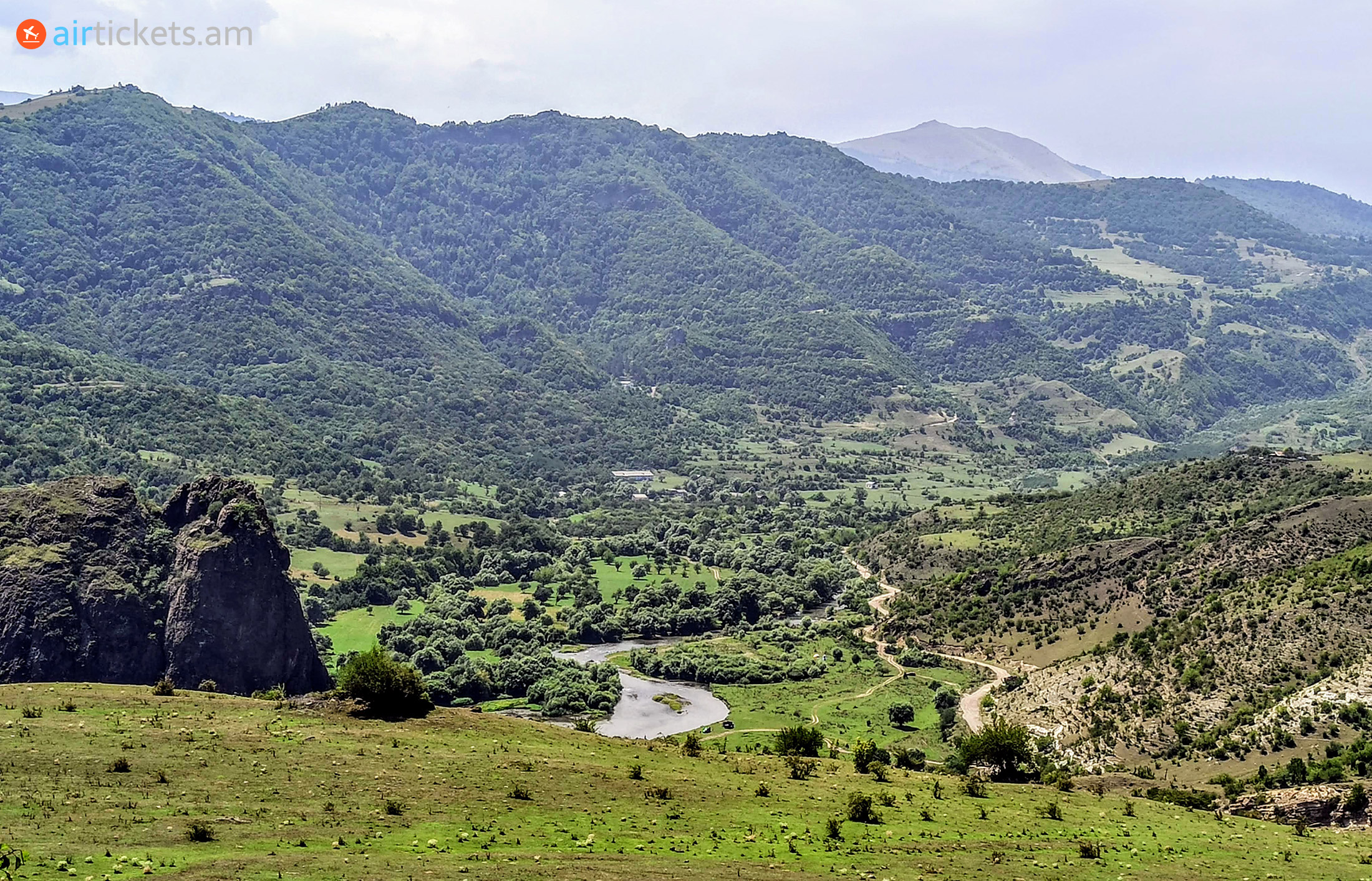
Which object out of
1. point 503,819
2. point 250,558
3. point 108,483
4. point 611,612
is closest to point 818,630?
point 611,612

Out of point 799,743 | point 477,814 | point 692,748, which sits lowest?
point 799,743

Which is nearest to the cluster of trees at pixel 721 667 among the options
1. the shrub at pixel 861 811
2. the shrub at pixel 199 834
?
the shrub at pixel 861 811

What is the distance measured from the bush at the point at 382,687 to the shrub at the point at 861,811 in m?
20.7

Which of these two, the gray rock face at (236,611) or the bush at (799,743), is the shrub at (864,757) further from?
the gray rock face at (236,611)

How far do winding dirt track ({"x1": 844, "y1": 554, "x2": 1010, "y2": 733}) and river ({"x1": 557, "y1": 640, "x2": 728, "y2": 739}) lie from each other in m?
14.0

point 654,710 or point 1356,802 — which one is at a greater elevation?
point 1356,802

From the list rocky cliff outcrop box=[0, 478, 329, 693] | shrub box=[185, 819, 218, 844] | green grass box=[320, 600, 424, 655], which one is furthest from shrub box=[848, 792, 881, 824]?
green grass box=[320, 600, 424, 655]

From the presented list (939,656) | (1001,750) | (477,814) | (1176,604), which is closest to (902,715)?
(939,656)

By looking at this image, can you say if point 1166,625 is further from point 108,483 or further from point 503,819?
point 108,483

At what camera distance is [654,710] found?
111688 millimetres

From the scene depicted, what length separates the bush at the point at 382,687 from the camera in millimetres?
59031

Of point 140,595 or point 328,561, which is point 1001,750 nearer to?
point 140,595

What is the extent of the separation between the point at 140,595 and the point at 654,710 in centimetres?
4204

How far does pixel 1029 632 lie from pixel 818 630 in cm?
2672
